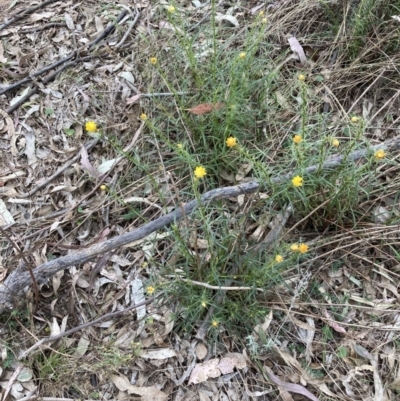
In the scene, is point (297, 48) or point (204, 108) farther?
point (297, 48)

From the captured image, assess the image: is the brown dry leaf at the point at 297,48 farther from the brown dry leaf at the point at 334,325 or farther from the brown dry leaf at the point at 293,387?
the brown dry leaf at the point at 293,387

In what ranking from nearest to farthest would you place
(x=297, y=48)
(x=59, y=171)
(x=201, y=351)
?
(x=201, y=351)
(x=59, y=171)
(x=297, y=48)

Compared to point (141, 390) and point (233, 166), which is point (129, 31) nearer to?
point (233, 166)

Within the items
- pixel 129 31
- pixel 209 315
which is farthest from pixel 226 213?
pixel 129 31

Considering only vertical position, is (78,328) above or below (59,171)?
below

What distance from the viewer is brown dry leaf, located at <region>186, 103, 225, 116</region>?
6.83ft

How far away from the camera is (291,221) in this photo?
2059 mm

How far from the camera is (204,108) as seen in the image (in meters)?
2.10

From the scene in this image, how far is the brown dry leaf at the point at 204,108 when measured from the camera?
208 centimetres

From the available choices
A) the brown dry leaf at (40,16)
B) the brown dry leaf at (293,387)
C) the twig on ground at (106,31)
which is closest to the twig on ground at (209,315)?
the brown dry leaf at (293,387)


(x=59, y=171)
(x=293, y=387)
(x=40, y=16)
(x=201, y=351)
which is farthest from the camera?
(x=40, y=16)

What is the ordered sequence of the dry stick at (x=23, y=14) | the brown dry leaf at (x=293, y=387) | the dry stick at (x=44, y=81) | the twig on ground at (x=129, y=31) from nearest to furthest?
the brown dry leaf at (x=293, y=387)
the dry stick at (x=44, y=81)
the twig on ground at (x=129, y=31)
the dry stick at (x=23, y=14)

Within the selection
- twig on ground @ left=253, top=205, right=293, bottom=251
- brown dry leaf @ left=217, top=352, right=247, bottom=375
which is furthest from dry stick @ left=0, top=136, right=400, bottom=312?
brown dry leaf @ left=217, top=352, right=247, bottom=375

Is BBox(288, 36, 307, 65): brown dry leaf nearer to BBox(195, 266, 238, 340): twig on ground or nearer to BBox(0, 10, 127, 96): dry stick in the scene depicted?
BBox(0, 10, 127, 96): dry stick
